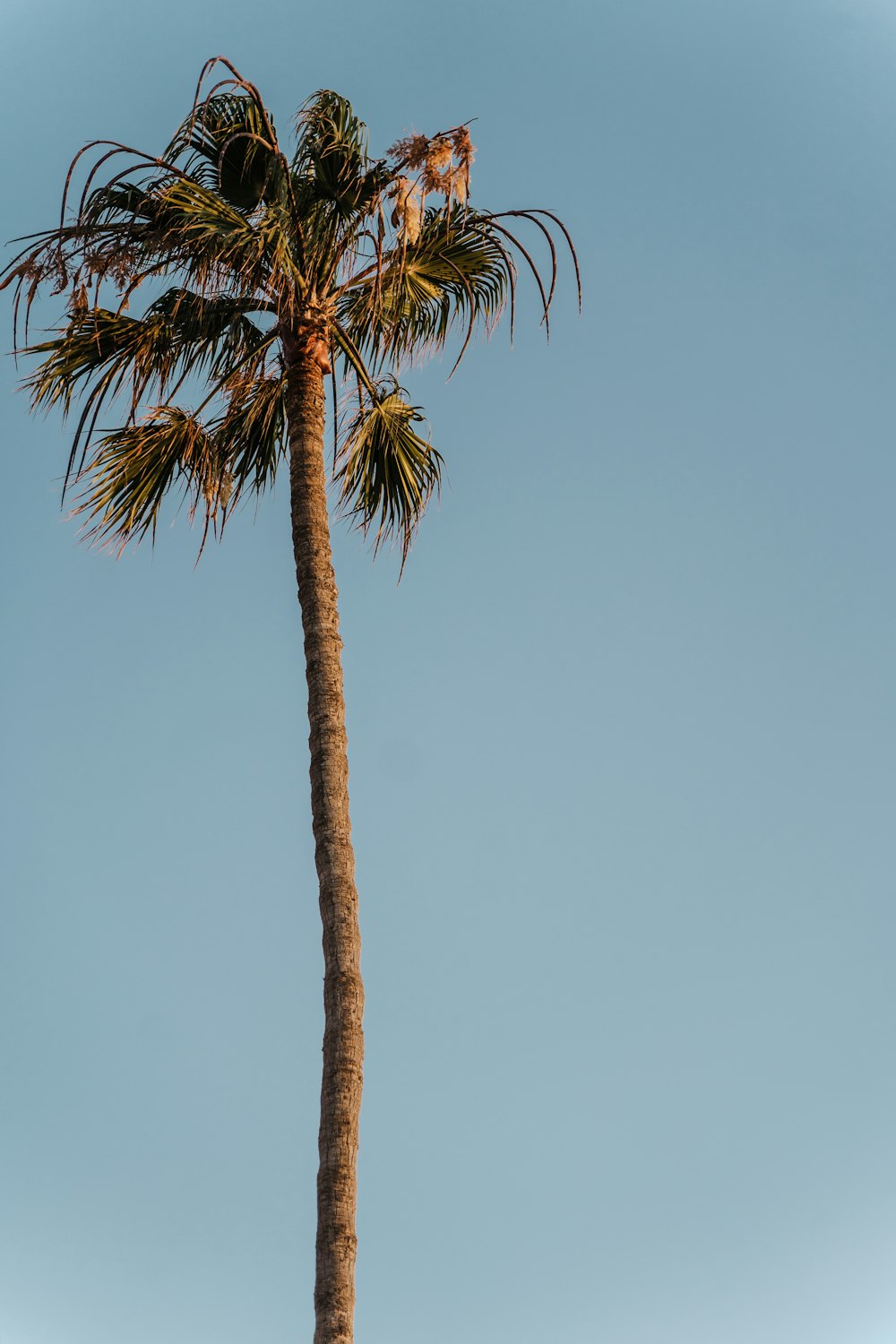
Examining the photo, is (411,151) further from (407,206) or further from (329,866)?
(329,866)

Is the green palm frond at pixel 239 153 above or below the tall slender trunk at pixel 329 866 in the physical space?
above

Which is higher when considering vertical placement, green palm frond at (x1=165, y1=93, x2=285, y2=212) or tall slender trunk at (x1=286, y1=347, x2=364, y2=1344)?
green palm frond at (x1=165, y1=93, x2=285, y2=212)

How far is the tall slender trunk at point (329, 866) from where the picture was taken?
774 cm

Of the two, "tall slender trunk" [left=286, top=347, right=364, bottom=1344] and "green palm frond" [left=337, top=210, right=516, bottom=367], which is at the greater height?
"green palm frond" [left=337, top=210, right=516, bottom=367]

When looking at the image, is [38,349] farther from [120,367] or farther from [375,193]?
[375,193]

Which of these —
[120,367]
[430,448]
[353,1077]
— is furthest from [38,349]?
[353,1077]

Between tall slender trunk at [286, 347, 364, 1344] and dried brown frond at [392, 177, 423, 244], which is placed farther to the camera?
dried brown frond at [392, 177, 423, 244]

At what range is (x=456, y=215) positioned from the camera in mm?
11047

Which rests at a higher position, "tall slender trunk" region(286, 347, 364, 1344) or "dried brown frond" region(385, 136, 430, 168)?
"dried brown frond" region(385, 136, 430, 168)

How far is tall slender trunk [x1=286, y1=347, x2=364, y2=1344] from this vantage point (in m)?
7.74

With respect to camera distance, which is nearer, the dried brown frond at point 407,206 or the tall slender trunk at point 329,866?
the tall slender trunk at point 329,866

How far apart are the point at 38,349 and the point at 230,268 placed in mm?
1468

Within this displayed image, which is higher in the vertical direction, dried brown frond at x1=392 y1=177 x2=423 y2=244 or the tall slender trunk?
dried brown frond at x1=392 y1=177 x2=423 y2=244

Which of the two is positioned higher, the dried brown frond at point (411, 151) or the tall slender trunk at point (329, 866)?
the dried brown frond at point (411, 151)
